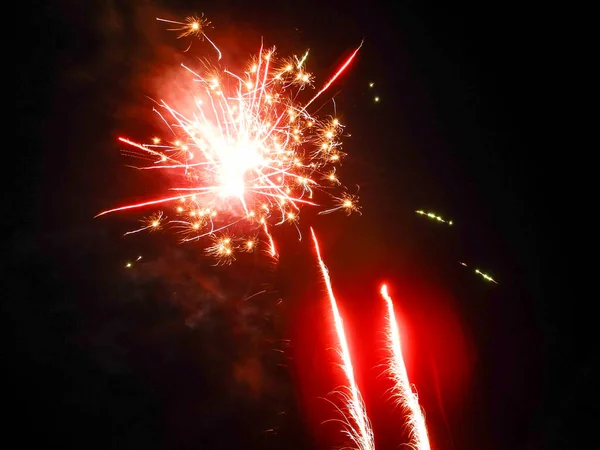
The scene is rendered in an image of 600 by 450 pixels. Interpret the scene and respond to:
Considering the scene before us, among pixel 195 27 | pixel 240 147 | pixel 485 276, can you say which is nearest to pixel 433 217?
pixel 485 276

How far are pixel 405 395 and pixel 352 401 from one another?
82cm

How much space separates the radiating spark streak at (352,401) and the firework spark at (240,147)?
104 cm

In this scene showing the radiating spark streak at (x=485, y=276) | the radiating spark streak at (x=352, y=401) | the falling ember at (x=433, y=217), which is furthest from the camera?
the falling ember at (x=433, y=217)

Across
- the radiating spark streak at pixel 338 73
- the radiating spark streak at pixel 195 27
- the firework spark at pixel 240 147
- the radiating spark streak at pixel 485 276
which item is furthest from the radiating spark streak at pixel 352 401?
the radiating spark streak at pixel 195 27

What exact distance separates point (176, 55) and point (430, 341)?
609 centimetres

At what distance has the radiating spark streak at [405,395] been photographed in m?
4.05

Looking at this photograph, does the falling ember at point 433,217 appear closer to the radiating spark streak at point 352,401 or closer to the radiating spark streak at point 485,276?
the radiating spark streak at point 485,276

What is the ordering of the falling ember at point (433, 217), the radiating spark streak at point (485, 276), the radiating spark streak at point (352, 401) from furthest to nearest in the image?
the falling ember at point (433, 217) → the radiating spark streak at point (485, 276) → the radiating spark streak at point (352, 401)

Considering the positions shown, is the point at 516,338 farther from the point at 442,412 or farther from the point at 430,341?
the point at 442,412

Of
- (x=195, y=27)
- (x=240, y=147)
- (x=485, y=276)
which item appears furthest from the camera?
(x=485, y=276)

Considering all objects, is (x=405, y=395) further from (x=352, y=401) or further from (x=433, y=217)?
(x=433, y=217)

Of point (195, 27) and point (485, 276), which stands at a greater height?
point (195, 27)

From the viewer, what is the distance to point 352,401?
161 inches

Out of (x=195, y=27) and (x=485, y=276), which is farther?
A: (x=485, y=276)
